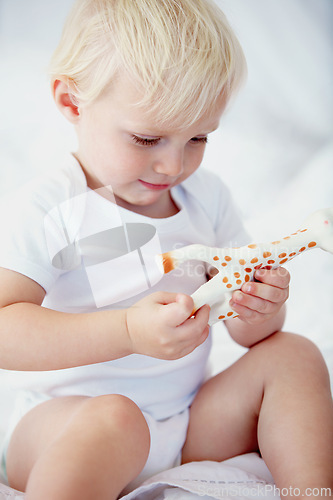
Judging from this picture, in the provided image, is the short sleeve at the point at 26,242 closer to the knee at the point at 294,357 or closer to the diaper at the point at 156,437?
the diaper at the point at 156,437

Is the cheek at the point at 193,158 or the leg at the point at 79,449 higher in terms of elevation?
the cheek at the point at 193,158

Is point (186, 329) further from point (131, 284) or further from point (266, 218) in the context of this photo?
point (266, 218)

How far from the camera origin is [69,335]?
0.56 metres

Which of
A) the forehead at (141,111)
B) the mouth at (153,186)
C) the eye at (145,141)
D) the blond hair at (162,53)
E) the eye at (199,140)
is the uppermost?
the blond hair at (162,53)

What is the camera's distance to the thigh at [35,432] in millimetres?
589

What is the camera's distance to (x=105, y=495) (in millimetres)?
510

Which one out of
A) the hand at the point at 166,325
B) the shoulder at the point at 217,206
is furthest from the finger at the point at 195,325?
the shoulder at the point at 217,206

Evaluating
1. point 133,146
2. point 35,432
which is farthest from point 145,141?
point 35,432

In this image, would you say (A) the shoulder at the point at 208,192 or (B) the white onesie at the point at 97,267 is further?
(A) the shoulder at the point at 208,192

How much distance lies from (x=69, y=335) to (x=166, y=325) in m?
0.11

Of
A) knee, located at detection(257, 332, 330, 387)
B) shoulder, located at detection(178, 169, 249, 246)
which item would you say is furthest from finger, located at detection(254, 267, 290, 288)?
shoulder, located at detection(178, 169, 249, 246)

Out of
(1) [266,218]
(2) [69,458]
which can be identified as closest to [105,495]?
(2) [69,458]

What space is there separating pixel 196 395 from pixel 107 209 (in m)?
0.26

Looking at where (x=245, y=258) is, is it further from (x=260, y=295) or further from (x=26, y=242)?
(x=26, y=242)
